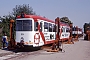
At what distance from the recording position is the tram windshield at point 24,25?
21500 millimetres

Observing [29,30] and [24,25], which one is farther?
[24,25]

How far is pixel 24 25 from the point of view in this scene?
71.0 ft

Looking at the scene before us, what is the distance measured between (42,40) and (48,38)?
88.6 inches

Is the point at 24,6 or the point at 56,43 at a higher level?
the point at 24,6

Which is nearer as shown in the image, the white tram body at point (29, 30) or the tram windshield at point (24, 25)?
the white tram body at point (29, 30)

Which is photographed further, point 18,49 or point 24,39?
point 18,49

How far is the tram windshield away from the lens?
21.5m

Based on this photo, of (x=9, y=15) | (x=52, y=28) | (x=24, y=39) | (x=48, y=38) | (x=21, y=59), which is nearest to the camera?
(x=21, y=59)

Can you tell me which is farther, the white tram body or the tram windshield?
the tram windshield

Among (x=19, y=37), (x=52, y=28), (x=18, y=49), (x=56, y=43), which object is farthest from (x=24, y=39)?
(x=52, y=28)

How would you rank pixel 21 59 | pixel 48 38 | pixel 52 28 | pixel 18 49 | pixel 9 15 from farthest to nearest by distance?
1. pixel 9 15
2. pixel 52 28
3. pixel 48 38
4. pixel 18 49
5. pixel 21 59

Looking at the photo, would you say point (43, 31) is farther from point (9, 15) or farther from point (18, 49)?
point (9, 15)

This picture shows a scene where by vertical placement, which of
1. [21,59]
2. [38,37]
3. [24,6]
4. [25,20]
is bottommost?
[21,59]

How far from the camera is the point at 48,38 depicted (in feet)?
84.5
